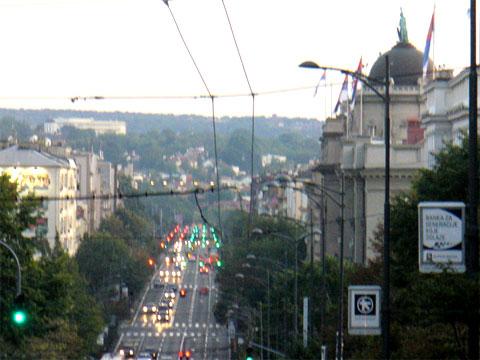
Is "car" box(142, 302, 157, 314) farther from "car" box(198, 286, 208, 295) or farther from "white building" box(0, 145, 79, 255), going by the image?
"car" box(198, 286, 208, 295)

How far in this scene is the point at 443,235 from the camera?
2609 centimetres

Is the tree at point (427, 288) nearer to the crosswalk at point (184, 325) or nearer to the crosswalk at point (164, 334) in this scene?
the crosswalk at point (164, 334)

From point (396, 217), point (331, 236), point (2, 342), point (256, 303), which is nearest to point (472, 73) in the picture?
point (396, 217)

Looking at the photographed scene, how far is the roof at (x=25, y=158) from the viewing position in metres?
136

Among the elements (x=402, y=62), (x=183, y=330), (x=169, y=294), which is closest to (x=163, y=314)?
(x=183, y=330)

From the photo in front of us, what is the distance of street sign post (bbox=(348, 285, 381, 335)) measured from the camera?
3644 cm

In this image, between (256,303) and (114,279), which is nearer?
(256,303)

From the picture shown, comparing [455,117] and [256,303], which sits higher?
[455,117]

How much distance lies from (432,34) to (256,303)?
33350mm

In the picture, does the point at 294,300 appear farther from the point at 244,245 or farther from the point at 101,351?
the point at 244,245

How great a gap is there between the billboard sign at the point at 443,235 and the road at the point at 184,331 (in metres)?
68.1

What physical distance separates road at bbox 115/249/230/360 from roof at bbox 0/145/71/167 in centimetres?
1209

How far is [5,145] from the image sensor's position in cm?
14550

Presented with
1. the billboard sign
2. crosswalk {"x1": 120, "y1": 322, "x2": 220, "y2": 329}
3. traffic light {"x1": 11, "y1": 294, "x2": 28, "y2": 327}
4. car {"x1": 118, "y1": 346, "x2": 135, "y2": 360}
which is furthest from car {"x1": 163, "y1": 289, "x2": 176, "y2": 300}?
the billboard sign
